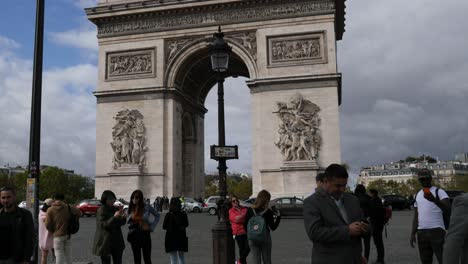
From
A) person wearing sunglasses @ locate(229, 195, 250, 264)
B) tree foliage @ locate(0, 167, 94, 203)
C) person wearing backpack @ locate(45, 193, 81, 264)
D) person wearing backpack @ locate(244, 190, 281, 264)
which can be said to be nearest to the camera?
person wearing backpack @ locate(244, 190, 281, 264)

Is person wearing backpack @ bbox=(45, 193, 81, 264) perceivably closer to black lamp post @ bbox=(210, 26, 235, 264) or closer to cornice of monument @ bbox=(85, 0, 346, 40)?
black lamp post @ bbox=(210, 26, 235, 264)

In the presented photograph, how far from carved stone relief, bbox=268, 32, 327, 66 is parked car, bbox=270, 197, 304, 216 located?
705 cm

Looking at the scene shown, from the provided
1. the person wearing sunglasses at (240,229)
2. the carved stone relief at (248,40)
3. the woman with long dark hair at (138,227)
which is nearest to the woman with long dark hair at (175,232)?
the woman with long dark hair at (138,227)

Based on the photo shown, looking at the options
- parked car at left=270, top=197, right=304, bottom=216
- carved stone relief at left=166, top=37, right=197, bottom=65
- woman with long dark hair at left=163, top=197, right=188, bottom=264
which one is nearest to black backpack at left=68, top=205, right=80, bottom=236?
woman with long dark hair at left=163, top=197, right=188, bottom=264

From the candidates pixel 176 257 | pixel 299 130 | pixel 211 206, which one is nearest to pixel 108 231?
pixel 176 257

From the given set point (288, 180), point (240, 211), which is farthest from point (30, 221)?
point (288, 180)

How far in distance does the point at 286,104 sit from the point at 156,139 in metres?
7.03

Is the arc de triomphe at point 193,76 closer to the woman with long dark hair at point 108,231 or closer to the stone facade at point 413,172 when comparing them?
the woman with long dark hair at point 108,231

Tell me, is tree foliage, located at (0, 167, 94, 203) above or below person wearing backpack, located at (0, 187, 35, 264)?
above

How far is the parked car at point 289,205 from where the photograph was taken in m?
23.1

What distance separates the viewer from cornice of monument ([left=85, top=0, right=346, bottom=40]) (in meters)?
26.5

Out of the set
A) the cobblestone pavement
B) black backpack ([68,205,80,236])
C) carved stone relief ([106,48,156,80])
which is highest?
carved stone relief ([106,48,156,80])

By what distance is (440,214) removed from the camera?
20.6ft

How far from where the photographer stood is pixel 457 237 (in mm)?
2924
